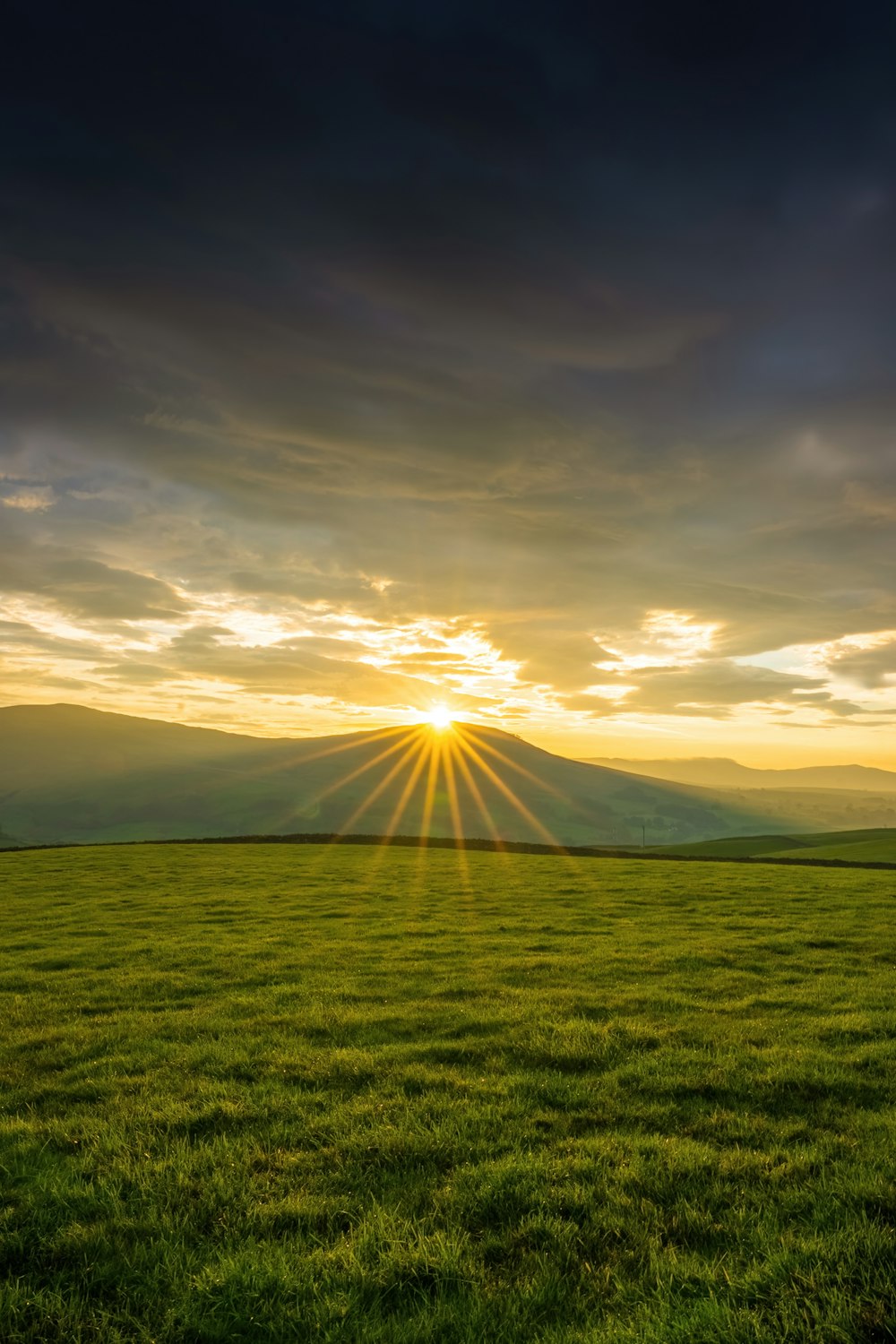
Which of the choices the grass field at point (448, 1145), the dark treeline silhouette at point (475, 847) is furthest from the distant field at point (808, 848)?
the grass field at point (448, 1145)

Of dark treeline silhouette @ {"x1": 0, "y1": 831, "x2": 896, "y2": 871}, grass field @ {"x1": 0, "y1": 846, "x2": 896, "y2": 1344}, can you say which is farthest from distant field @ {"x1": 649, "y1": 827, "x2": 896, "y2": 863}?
grass field @ {"x1": 0, "y1": 846, "x2": 896, "y2": 1344}

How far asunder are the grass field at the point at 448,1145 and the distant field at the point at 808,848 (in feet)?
191

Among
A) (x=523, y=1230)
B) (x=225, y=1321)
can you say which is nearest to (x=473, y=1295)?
(x=523, y=1230)

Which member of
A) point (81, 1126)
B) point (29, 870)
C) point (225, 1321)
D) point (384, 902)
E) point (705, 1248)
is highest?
point (705, 1248)

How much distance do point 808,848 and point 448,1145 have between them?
104 m

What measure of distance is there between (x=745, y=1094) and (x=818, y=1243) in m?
3.86

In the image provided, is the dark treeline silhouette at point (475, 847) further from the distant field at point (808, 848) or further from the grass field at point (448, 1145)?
the grass field at point (448, 1145)

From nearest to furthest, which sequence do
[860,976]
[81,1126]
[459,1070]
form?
[81,1126]
[459,1070]
[860,976]

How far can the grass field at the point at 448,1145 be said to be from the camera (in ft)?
18.9

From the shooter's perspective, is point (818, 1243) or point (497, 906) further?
point (497, 906)

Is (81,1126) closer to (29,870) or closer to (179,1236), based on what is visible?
(179,1236)

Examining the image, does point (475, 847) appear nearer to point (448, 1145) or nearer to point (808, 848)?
point (448, 1145)

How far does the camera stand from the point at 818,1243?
6277 mm

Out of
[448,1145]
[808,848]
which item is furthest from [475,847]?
[808,848]
